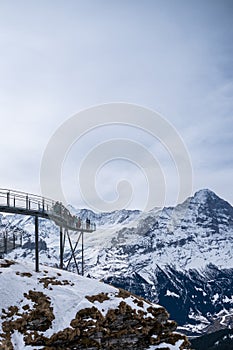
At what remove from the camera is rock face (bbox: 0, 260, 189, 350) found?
45.9 meters

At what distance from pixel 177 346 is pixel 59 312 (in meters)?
13.1

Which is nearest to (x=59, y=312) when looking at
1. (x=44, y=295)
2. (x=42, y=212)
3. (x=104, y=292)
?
(x=44, y=295)

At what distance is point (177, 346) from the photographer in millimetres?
50125

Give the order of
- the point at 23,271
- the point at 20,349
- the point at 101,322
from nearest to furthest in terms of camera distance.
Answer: the point at 20,349 < the point at 101,322 < the point at 23,271

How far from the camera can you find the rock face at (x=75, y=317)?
4588cm

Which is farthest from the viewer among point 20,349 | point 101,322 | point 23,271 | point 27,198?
point 27,198

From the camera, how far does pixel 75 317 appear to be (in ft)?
157

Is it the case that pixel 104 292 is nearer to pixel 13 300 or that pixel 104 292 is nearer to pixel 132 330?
pixel 132 330

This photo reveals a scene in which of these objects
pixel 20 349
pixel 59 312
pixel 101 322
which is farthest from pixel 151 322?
pixel 20 349

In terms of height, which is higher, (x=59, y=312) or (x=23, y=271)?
(x=23, y=271)

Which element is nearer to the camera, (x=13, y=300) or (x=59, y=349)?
(x=59, y=349)

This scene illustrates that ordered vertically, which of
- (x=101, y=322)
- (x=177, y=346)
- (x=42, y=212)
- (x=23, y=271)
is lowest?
(x=177, y=346)

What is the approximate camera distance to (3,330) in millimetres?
45531

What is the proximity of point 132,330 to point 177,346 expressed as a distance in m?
5.26
